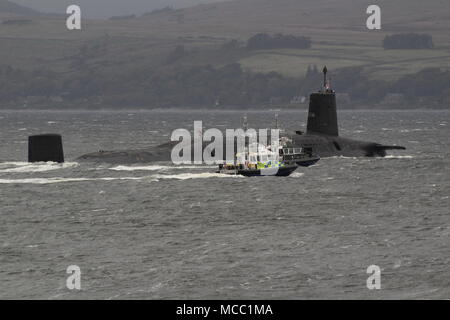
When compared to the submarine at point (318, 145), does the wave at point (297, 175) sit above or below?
below

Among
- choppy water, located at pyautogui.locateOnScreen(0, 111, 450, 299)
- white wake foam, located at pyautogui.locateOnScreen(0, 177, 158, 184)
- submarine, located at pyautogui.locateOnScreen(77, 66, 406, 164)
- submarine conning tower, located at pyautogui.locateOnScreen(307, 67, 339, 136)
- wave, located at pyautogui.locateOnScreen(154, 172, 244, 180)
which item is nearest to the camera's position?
choppy water, located at pyautogui.locateOnScreen(0, 111, 450, 299)

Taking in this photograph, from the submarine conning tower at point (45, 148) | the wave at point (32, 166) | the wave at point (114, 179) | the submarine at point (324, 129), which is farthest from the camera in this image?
the submarine at point (324, 129)

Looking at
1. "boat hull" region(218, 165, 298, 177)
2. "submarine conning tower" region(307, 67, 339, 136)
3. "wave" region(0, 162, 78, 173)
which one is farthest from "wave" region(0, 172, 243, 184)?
"submarine conning tower" region(307, 67, 339, 136)

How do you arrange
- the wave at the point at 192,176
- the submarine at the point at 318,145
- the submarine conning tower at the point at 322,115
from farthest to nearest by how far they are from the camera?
the submarine conning tower at the point at 322,115 < the submarine at the point at 318,145 < the wave at the point at 192,176

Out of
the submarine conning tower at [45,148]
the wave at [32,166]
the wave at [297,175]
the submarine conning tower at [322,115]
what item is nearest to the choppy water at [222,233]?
the wave at [297,175]

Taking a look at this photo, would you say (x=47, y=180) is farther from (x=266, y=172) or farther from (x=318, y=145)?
(x=318, y=145)

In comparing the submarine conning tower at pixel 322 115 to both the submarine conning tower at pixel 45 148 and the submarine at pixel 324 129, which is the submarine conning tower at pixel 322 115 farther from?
the submarine conning tower at pixel 45 148

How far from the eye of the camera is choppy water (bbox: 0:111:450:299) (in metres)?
40.4

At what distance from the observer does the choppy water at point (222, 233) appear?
1590 inches

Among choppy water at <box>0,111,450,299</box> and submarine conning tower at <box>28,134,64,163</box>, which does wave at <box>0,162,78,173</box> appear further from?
choppy water at <box>0,111,450,299</box>

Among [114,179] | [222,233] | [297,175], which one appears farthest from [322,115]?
[222,233]

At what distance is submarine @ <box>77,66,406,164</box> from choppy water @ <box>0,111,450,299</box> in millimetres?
6515

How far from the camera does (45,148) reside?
8556cm

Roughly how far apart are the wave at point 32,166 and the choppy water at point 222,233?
1816 millimetres
